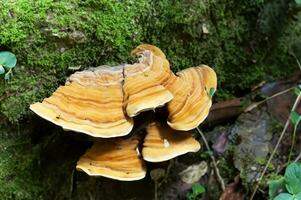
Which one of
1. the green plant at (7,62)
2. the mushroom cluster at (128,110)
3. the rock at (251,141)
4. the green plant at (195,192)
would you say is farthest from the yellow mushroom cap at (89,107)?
the rock at (251,141)

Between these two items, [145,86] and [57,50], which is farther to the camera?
[57,50]

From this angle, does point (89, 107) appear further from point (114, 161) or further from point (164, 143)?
point (164, 143)

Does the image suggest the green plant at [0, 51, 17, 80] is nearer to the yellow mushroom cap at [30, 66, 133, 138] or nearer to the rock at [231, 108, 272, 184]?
the yellow mushroom cap at [30, 66, 133, 138]

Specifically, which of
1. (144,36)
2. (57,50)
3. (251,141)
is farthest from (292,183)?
(57,50)

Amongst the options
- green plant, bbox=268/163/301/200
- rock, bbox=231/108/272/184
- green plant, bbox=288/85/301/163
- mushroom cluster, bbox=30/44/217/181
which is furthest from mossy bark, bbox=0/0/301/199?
green plant, bbox=268/163/301/200

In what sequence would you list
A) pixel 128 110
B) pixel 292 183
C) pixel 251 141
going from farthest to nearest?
pixel 251 141
pixel 292 183
pixel 128 110

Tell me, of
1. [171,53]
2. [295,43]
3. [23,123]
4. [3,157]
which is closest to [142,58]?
[171,53]
